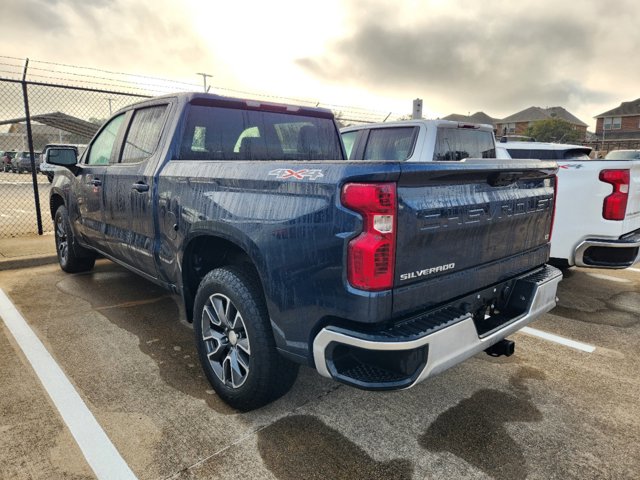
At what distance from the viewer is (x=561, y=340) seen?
393 centimetres

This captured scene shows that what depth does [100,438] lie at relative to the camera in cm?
249

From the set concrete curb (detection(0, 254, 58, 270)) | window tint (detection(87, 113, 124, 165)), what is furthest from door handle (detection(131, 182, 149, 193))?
concrete curb (detection(0, 254, 58, 270))

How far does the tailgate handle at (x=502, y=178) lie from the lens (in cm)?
246

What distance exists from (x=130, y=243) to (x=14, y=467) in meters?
1.92

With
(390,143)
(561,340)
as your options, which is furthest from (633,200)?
(390,143)

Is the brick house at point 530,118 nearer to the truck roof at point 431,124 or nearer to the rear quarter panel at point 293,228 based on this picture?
the truck roof at point 431,124

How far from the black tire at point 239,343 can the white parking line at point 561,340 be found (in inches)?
97.7

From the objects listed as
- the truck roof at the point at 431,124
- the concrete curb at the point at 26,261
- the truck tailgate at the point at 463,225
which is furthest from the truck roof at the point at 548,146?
the concrete curb at the point at 26,261

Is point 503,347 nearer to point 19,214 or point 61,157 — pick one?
point 61,157

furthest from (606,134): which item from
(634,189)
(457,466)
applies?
(457,466)

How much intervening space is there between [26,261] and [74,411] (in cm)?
421

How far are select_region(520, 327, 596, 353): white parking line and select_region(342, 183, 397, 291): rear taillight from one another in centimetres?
268

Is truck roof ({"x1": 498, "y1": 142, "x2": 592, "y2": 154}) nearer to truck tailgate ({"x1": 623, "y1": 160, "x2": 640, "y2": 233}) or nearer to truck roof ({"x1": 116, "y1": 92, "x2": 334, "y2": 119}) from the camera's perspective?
truck tailgate ({"x1": 623, "y1": 160, "x2": 640, "y2": 233})

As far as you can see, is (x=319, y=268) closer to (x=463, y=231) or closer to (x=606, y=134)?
(x=463, y=231)
